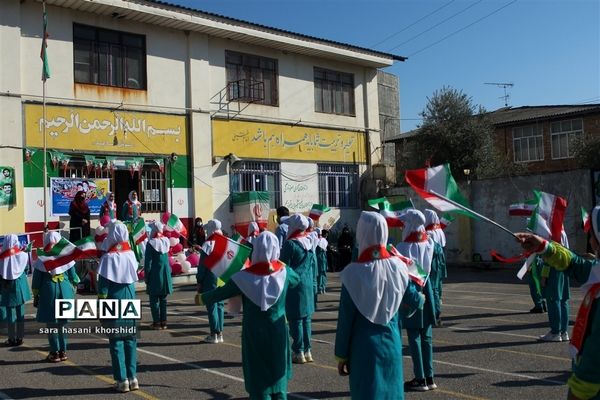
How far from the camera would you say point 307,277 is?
9016 mm

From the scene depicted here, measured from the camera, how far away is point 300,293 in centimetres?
843

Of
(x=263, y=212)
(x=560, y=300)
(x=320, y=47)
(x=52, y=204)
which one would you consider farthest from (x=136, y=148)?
(x=560, y=300)

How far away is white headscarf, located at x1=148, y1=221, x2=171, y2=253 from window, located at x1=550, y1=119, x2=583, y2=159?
2910cm

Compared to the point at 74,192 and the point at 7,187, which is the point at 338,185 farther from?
the point at 7,187

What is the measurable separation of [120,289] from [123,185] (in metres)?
14.0

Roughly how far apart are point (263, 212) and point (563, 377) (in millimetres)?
16803

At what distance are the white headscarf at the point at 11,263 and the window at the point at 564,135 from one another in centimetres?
3161

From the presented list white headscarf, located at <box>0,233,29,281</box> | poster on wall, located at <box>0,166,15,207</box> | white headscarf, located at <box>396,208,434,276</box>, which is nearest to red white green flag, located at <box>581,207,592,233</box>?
white headscarf, located at <box>396,208,434,276</box>

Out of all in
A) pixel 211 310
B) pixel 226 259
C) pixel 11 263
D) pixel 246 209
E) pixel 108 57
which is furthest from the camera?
pixel 246 209

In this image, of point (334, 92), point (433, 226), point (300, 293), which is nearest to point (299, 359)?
point (300, 293)

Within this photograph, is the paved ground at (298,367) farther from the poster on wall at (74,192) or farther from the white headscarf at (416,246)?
the poster on wall at (74,192)

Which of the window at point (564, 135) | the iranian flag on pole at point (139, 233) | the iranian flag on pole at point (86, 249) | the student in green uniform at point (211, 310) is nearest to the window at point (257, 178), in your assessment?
the iranian flag on pole at point (139, 233)

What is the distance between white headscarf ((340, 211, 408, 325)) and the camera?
475 cm

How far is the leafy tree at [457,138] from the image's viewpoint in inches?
1240
